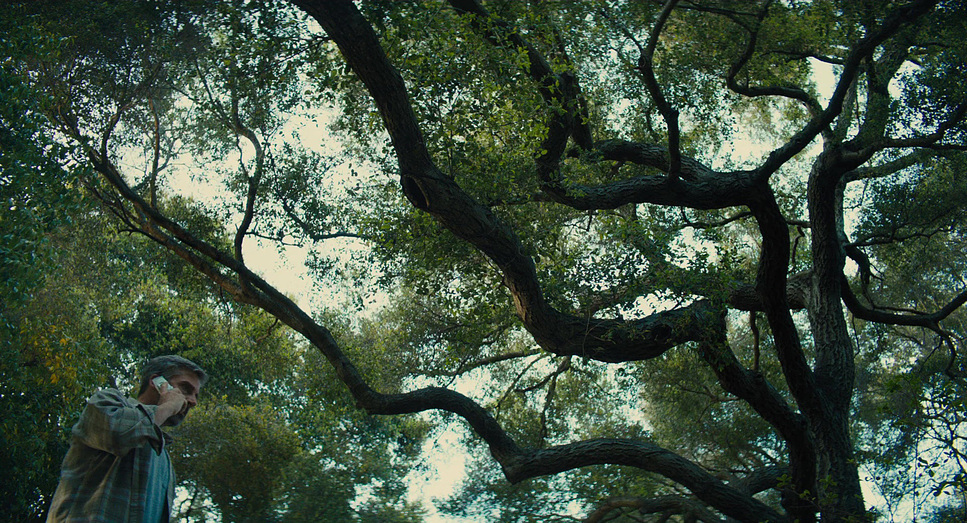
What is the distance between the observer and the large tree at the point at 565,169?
248 inches

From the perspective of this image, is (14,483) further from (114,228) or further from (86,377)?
(114,228)

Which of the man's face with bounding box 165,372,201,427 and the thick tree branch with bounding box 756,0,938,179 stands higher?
the thick tree branch with bounding box 756,0,938,179

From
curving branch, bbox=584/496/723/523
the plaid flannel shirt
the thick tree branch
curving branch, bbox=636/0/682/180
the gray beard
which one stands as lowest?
the plaid flannel shirt

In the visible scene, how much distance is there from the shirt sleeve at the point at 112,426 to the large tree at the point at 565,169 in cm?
296

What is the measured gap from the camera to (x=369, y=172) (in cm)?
1052

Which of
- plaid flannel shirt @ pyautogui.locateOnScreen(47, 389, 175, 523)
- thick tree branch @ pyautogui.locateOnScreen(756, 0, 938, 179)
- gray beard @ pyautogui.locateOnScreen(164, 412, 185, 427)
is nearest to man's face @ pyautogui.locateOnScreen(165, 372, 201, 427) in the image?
gray beard @ pyautogui.locateOnScreen(164, 412, 185, 427)

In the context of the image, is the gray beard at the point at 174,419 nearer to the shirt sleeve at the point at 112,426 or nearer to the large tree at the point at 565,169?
the shirt sleeve at the point at 112,426

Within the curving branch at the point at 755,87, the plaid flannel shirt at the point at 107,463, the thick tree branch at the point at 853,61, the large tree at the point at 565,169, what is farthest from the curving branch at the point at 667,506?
the plaid flannel shirt at the point at 107,463

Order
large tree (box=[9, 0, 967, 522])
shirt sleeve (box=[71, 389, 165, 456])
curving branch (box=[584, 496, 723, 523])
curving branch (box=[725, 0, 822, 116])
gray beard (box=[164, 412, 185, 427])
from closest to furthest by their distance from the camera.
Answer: shirt sleeve (box=[71, 389, 165, 456]) → gray beard (box=[164, 412, 185, 427]) → large tree (box=[9, 0, 967, 522]) → curving branch (box=[725, 0, 822, 116]) → curving branch (box=[584, 496, 723, 523])

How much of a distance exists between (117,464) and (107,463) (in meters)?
0.06

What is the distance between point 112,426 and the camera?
2.66 metres

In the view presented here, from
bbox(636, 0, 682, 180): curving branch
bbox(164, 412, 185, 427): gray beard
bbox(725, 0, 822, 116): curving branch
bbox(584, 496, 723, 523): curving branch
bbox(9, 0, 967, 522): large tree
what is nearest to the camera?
bbox(164, 412, 185, 427): gray beard

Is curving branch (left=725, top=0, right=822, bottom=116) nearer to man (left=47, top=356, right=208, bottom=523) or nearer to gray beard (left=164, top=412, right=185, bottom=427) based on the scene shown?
gray beard (left=164, top=412, right=185, bottom=427)

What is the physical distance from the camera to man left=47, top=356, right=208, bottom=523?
2.68m
